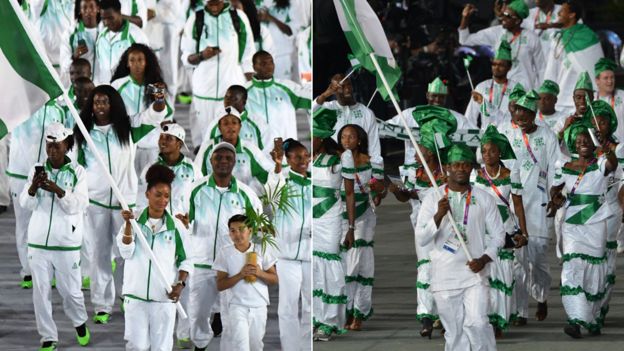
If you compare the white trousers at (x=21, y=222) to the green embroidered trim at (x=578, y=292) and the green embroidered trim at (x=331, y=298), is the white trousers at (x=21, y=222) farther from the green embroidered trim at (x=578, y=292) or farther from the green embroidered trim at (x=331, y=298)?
the green embroidered trim at (x=578, y=292)

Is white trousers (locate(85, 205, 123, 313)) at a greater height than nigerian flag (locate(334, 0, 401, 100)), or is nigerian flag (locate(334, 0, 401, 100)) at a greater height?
nigerian flag (locate(334, 0, 401, 100))

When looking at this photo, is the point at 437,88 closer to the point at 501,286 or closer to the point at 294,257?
the point at 501,286

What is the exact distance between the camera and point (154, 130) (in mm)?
13680

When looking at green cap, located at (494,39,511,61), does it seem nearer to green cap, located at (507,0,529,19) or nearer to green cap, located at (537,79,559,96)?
green cap, located at (537,79,559,96)

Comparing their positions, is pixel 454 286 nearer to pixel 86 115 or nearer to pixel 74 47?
pixel 86 115

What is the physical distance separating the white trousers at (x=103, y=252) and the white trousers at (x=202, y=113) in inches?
145

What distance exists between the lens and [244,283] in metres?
11.2

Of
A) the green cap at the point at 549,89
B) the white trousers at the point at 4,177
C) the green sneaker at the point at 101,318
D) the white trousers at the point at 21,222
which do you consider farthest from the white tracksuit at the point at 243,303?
the white trousers at the point at 4,177

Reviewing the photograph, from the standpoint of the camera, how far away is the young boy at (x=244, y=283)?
11227mm

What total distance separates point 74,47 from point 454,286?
6124 mm

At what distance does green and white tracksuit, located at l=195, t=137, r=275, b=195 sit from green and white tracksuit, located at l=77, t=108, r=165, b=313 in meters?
0.63

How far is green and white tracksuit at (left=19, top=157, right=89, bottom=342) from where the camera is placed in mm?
12305

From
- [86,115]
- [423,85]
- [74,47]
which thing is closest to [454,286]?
[86,115]

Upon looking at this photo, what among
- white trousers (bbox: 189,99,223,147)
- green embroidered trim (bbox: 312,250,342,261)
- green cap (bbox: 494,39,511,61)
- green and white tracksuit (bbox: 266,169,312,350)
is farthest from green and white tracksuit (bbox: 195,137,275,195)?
white trousers (bbox: 189,99,223,147)
